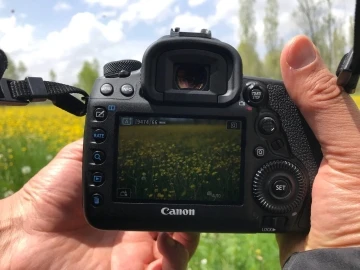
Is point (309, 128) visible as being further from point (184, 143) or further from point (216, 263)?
point (216, 263)

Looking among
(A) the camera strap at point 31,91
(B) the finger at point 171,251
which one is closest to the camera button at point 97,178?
(A) the camera strap at point 31,91

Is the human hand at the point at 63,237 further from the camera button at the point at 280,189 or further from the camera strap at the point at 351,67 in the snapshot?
the camera strap at the point at 351,67

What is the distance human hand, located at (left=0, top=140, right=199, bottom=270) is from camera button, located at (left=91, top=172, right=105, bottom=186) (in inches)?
15.9

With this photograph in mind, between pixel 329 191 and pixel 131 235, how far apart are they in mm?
808

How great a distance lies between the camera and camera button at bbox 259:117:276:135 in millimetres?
→ 1322

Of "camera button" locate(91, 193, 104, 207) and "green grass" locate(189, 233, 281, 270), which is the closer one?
"camera button" locate(91, 193, 104, 207)

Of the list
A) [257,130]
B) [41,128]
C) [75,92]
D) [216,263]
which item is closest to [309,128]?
[257,130]

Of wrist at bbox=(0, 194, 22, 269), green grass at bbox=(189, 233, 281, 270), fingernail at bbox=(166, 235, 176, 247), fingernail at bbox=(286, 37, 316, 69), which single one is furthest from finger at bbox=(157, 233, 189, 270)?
green grass at bbox=(189, 233, 281, 270)

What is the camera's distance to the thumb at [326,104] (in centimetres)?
127

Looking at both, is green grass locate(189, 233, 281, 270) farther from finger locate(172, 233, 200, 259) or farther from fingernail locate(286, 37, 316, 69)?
fingernail locate(286, 37, 316, 69)

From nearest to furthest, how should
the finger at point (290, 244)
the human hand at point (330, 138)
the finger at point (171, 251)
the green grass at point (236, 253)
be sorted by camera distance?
1. the human hand at point (330, 138)
2. the finger at point (290, 244)
3. the finger at point (171, 251)
4. the green grass at point (236, 253)

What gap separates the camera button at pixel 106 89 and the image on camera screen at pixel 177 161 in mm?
79

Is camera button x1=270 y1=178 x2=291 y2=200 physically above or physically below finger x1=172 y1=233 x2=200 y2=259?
above

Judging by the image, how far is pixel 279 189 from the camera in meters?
1.32
